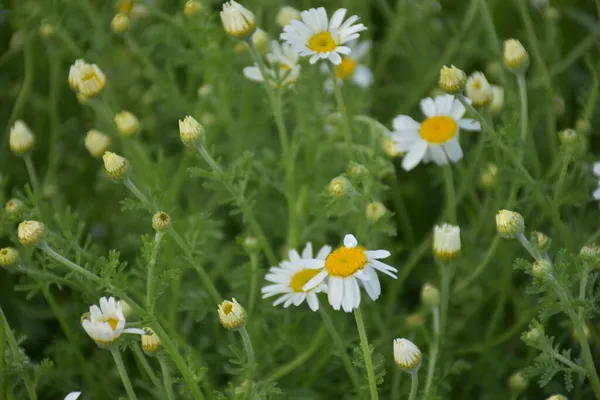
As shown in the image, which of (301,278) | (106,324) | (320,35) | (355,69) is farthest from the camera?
(355,69)

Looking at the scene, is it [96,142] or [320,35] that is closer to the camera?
[320,35]

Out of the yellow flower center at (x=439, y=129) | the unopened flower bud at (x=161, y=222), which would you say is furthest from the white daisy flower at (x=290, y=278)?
the yellow flower center at (x=439, y=129)

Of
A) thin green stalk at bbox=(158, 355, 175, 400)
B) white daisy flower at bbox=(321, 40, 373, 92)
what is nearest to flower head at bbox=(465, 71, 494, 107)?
white daisy flower at bbox=(321, 40, 373, 92)

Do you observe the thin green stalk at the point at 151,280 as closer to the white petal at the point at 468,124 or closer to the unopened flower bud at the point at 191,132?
the unopened flower bud at the point at 191,132

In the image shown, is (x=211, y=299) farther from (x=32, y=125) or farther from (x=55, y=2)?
(x=32, y=125)

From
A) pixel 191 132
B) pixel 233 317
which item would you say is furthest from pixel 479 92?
pixel 233 317

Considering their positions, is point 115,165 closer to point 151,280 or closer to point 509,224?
point 151,280

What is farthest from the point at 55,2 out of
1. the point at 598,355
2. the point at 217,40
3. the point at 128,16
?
the point at 598,355
